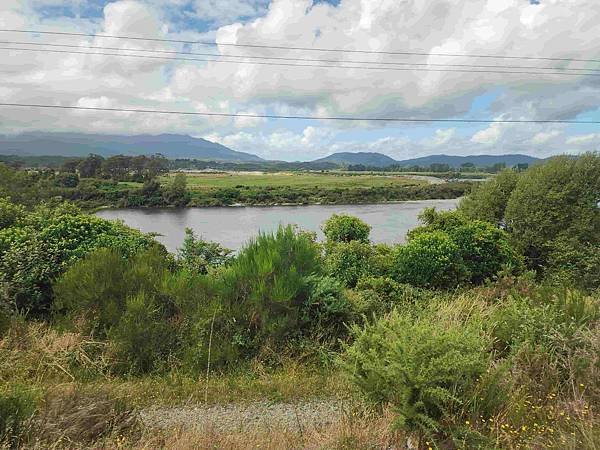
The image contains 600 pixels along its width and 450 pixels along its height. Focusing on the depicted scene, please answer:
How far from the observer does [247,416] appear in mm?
4262

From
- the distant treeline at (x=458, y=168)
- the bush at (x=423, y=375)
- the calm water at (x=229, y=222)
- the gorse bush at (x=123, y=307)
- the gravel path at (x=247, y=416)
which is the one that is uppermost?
the distant treeline at (x=458, y=168)

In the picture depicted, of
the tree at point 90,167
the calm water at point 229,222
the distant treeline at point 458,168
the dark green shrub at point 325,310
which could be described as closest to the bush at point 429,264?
the calm water at point 229,222

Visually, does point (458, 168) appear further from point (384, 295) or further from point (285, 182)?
point (384, 295)

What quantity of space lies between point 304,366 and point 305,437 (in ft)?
6.95

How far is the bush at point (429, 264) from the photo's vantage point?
33.3 feet

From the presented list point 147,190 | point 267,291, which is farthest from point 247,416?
point 147,190

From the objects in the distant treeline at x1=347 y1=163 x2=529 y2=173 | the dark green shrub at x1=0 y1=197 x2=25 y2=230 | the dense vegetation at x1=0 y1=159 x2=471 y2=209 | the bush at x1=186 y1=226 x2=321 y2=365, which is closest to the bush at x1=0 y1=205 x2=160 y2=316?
the dark green shrub at x1=0 y1=197 x2=25 y2=230

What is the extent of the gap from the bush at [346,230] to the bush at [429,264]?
263 centimetres

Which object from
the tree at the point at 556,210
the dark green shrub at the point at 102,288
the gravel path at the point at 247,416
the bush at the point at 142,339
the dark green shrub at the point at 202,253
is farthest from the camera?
the tree at the point at 556,210

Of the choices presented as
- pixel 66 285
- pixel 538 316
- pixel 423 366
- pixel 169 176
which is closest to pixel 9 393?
pixel 66 285

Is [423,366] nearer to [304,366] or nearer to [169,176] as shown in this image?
[304,366]

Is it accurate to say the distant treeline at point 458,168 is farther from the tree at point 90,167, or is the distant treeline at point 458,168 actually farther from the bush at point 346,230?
the tree at point 90,167

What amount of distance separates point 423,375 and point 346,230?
986 centimetres

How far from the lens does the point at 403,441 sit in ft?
9.99
